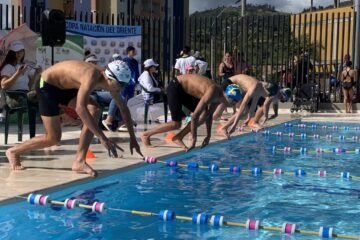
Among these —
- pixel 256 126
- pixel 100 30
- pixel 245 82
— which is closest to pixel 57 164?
pixel 245 82

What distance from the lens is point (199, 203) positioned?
5.82m

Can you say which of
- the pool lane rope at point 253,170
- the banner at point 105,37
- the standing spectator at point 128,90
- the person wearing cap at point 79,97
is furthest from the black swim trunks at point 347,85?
the person wearing cap at point 79,97

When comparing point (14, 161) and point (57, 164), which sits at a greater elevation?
point (14, 161)

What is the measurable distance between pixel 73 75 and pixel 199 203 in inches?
77.5

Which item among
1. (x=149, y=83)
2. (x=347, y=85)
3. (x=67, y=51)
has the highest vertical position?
(x=67, y=51)

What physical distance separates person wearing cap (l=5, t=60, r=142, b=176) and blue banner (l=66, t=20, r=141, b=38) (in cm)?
955

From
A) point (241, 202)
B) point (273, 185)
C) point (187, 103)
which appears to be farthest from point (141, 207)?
point (187, 103)

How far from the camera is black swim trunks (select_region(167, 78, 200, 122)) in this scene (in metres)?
8.78

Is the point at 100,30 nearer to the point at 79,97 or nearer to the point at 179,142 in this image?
the point at 179,142

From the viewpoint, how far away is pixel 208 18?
21.0 meters

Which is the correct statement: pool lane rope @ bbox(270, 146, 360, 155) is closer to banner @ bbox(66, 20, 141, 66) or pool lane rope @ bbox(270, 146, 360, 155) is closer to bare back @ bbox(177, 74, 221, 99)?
bare back @ bbox(177, 74, 221, 99)

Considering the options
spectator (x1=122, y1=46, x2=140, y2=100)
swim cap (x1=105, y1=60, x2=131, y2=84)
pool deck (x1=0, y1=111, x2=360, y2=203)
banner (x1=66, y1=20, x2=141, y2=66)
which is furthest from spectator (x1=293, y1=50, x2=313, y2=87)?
swim cap (x1=105, y1=60, x2=131, y2=84)

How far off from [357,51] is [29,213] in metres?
17.3

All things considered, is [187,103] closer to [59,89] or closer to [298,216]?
[59,89]
